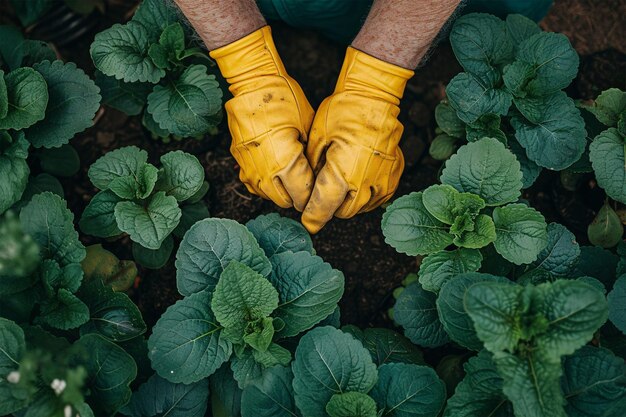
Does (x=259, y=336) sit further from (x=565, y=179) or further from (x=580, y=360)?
(x=565, y=179)

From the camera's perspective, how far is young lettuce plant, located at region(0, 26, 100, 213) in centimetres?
225

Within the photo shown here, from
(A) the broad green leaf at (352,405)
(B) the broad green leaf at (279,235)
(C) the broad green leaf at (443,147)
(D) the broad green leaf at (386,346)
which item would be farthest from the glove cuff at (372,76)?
(A) the broad green leaf at (352,405)

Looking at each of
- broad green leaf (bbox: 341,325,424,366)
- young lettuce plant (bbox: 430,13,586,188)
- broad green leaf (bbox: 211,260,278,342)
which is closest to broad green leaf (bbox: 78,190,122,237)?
broad green leaf (bbox: 211,260,278,342)

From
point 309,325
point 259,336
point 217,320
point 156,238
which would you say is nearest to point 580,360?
point 309,325

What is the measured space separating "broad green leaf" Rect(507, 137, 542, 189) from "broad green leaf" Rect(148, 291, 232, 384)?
1225 mm

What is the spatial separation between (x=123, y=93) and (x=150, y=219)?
2.14 ft

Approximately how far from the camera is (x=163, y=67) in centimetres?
238

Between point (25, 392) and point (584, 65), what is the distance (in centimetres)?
257

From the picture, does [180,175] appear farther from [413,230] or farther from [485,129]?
[485,129]

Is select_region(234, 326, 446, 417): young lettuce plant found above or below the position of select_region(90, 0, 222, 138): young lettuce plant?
below

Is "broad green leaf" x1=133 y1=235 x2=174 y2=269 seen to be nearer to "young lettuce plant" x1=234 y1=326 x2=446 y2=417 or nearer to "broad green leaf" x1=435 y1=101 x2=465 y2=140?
"young lettuce plant" x1=234 y1=326 x2=446 y2=417

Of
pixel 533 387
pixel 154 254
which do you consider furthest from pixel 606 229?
pixel 154 254

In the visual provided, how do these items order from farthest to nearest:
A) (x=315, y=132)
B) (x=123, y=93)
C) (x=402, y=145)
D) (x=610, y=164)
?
(x=402, y=145)
(x=123, y=93)
(x=315, y=132)
(x=610, y=164)

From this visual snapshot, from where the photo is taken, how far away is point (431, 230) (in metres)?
2.15
